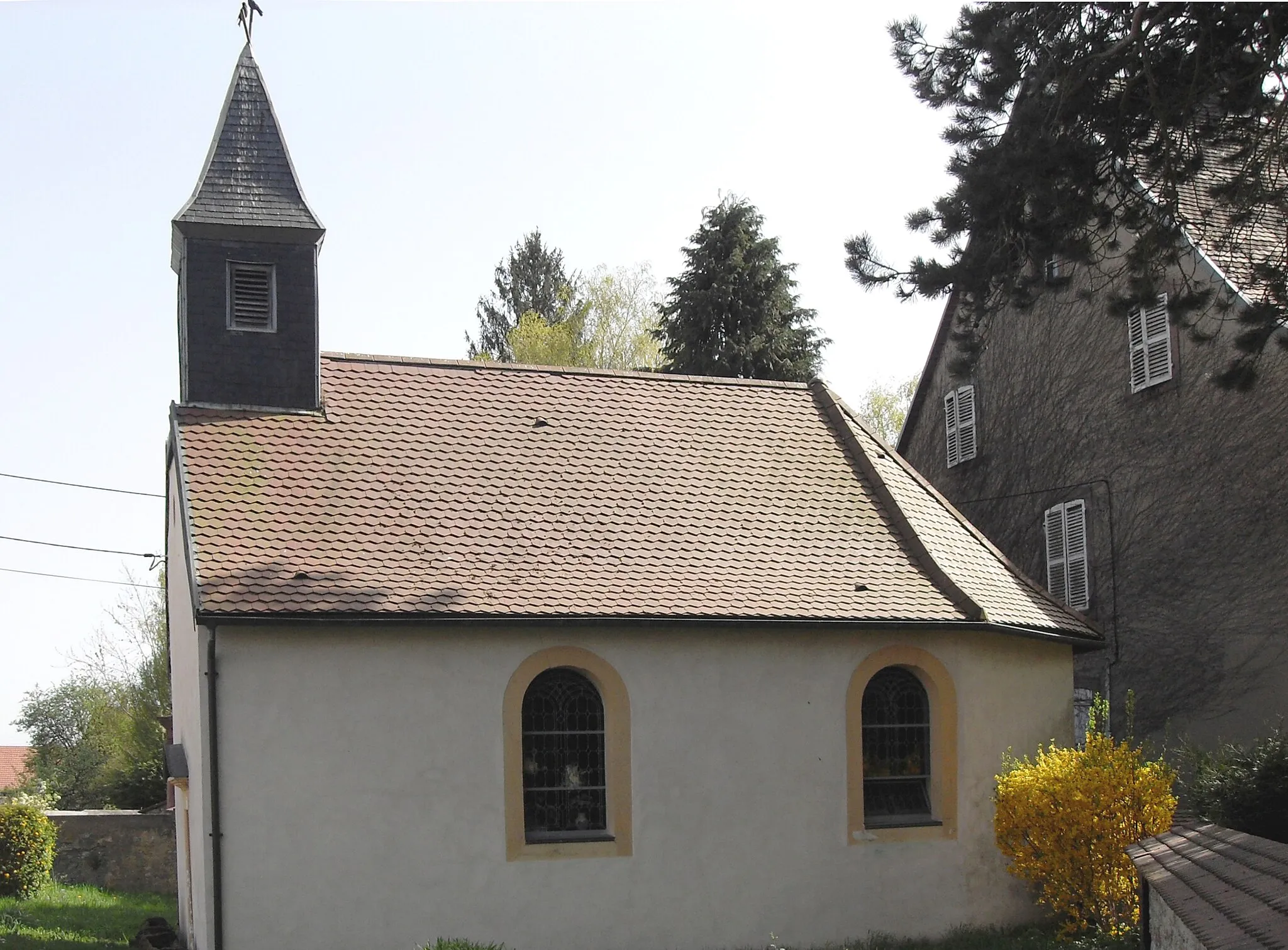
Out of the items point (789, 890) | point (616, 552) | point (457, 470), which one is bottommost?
point (789, 890)

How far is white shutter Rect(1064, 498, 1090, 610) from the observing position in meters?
21.8

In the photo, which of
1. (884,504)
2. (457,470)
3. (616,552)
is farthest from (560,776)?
(884,504)

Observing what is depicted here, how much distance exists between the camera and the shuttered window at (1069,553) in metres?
21.8

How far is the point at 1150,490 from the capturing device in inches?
812

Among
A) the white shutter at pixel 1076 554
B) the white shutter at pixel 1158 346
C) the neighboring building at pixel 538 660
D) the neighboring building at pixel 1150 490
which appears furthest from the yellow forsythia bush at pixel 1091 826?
the white shutter at pixel 1158 346

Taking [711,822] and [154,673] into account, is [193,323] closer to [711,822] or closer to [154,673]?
[711,822]

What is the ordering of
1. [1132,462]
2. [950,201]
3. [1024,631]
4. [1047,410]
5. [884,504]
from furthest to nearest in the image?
1. [1047,410]
2. [1132,462]
3. [884,504]
4. [1024,631]
5. [950,201]

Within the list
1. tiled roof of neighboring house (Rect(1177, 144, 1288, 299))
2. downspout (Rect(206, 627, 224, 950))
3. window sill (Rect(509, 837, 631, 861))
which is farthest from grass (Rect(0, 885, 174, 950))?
tiled roof of neighboring house (Rect(1177, 144, 1288, 299))

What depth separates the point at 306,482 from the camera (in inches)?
621

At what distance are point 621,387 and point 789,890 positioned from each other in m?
7.14

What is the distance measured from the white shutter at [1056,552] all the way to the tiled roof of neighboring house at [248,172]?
40.4 feet

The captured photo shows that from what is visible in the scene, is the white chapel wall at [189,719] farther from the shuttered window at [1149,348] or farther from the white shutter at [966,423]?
the shuttered window at [1149,348]

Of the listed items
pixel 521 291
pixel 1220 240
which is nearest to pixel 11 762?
→ pixel 521 291

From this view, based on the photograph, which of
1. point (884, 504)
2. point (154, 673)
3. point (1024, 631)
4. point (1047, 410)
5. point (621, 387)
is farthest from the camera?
point (154, 673)
